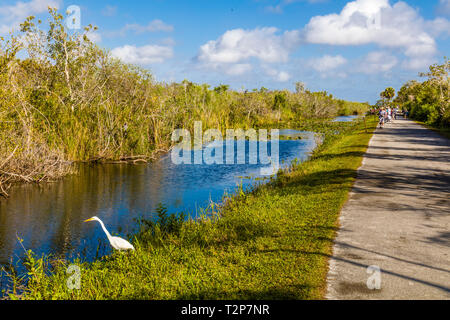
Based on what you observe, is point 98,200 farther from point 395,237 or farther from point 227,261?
point 395,237

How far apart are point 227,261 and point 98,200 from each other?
960cm

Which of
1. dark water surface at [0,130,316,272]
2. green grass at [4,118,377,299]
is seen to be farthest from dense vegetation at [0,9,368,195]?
green grass at [4,118,377,299]

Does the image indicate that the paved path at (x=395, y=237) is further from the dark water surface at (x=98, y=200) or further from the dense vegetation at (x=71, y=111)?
the dense vegetation at (x=71, y=111)

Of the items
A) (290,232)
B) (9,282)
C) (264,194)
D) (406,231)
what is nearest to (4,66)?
(9,282)

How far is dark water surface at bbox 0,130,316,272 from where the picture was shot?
10.3 meters

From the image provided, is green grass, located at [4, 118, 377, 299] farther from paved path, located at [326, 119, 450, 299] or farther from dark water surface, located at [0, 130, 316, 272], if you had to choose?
dark water surface, located at [0, 130, 316, 272]

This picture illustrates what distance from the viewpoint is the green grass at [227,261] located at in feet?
18.4

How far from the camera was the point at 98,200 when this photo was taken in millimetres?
14812

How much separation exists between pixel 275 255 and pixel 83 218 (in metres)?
8.01

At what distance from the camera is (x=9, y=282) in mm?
7785

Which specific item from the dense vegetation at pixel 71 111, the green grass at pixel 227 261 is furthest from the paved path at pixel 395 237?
the dense vegetation at pixel 71 111
